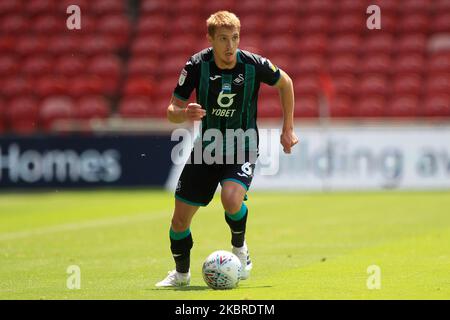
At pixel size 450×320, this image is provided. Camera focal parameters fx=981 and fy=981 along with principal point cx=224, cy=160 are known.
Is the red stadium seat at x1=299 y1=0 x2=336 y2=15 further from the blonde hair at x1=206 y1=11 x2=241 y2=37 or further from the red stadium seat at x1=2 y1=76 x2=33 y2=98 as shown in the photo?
the blonde hair at x1=206 y1=11 x2=241 y2=37

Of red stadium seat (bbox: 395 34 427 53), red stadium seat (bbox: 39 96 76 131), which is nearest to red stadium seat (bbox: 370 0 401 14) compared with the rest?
red stadium seat (bbox: 395 34 427 53)

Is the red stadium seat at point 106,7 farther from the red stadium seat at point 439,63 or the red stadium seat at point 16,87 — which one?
the red stadium seat at point 439,63

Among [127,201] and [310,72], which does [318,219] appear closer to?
[127,201]

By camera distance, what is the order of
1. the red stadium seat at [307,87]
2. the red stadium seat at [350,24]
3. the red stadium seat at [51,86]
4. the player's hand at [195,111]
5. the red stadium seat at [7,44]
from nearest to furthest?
the player's hand at [195,111] → the red stadium seat at [307,87] → the red stadium seat at [51,86] → the red stadium seat at [350,24] → the red stadium seat at [7,44]

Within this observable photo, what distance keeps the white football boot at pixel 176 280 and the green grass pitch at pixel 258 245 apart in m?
0.11

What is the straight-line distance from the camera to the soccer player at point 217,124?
8.67 meters

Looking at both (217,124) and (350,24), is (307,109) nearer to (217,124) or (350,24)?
(350,24)

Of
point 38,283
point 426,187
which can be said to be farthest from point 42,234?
point 426,187

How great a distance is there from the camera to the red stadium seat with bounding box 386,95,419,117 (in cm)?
2497

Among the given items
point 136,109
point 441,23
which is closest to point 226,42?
point 136,109

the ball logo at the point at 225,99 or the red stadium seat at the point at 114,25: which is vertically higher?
the red stadium seat at the point at 114,25

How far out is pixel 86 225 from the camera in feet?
51.5

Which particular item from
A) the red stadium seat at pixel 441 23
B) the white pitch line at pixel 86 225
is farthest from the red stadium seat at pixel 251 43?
the white pitch line at pixel 86 225

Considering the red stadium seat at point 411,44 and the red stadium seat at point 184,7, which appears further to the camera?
the red stadium seat at point 184,7
